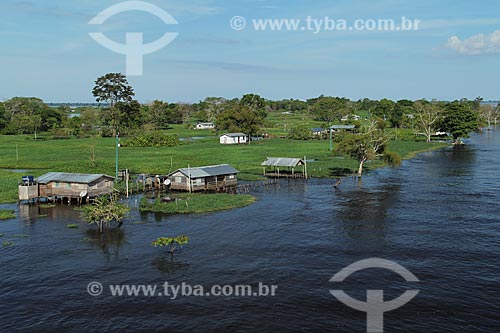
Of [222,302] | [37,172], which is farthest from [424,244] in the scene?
[37,172]

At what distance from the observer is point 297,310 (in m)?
28.8

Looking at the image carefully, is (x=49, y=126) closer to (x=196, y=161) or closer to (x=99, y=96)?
(x=99, y=96)

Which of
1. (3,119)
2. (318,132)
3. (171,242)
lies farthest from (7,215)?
(3,119)

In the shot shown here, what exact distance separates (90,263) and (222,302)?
12.2 meters

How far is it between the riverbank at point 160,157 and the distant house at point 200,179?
9027 millimetres

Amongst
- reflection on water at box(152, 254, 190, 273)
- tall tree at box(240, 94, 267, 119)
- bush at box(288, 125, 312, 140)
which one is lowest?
reflection on water at box(152, 254, 190, 273)

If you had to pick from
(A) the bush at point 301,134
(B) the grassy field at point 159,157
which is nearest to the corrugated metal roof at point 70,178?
(B) the grassy field at point 159,157

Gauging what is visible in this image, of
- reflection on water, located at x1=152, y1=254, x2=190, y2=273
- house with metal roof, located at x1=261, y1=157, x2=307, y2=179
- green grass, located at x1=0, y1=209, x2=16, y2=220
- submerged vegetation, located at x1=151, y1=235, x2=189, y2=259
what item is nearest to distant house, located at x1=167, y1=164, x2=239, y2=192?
house with metal roof, located at x1=261, y1=157, x2=307, y2=179

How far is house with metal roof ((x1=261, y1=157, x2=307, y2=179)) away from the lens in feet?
233

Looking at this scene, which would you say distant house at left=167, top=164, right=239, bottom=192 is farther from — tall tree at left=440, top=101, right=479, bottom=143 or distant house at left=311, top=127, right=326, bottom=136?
tall tree at left=440, top=101, right=479, bottom=143

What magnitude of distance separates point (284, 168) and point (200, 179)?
Result: 71.5 ft

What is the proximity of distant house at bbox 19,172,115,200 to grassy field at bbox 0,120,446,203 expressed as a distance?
3523 mm

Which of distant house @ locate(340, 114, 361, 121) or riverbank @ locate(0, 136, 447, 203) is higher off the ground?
distant house @ locate(340, 114, 361, 121)

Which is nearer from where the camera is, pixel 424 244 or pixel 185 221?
pixel 424 244
